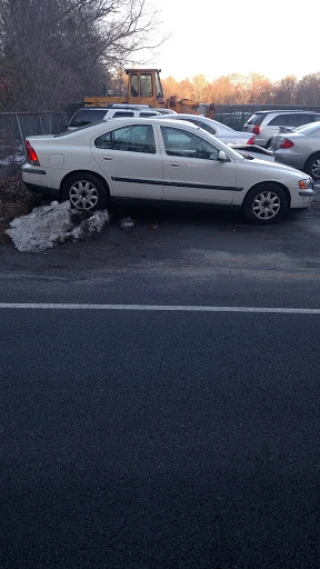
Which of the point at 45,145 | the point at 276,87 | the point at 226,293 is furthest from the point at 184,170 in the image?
the point at 276,87

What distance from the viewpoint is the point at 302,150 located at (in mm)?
14195

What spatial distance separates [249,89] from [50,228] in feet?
229

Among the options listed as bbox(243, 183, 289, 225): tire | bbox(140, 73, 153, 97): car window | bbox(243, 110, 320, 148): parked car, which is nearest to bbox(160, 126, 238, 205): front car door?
bbox(243, 183, 289, 225): tire

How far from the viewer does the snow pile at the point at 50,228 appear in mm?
8297

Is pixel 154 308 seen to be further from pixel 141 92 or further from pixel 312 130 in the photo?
pixel 141 92

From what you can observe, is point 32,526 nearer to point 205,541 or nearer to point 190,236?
point 205,541

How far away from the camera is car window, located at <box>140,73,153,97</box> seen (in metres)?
25.8

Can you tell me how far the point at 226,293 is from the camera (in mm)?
6562

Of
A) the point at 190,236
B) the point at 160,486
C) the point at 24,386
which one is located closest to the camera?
the point at 160,486

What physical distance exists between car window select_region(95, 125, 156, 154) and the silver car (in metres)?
5.74

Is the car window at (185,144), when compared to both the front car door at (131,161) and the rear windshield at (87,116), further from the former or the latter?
the rear windshield at (87,116)

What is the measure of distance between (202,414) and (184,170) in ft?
19.8

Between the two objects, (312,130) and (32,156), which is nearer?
(32,156)

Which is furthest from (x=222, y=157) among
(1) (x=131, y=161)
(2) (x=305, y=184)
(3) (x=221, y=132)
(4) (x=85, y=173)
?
(3) (x=221, y=132)
